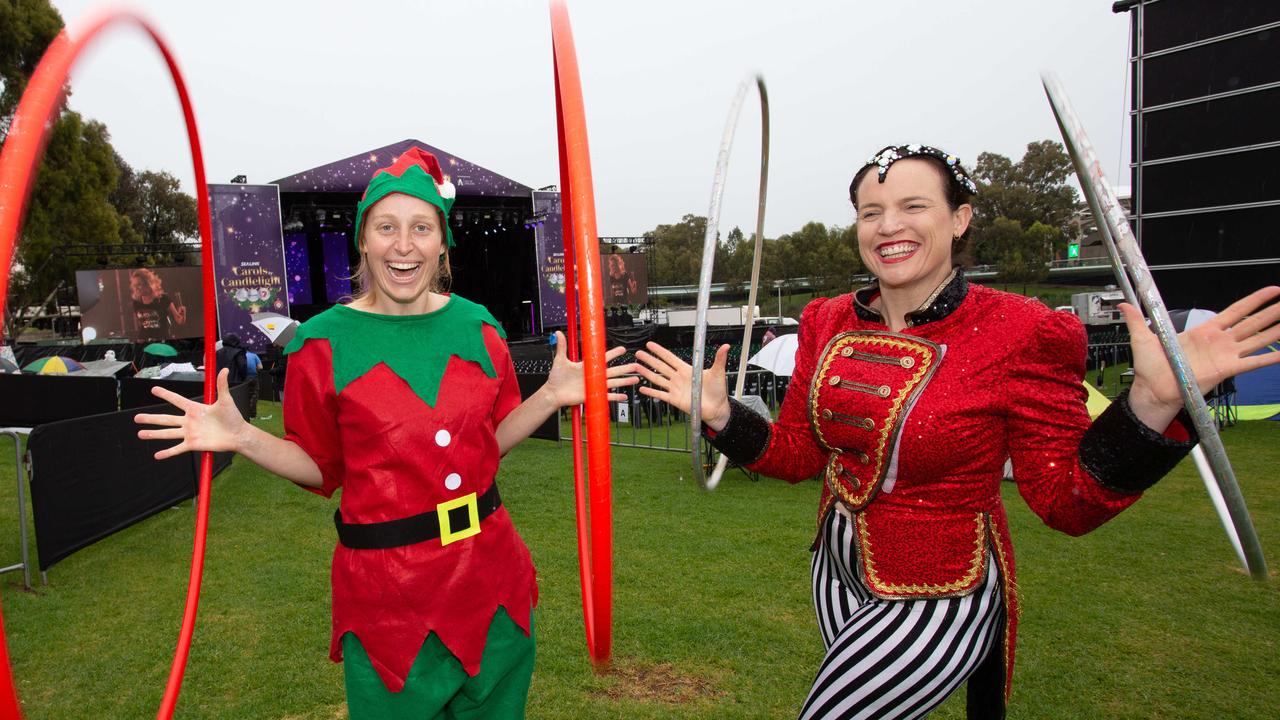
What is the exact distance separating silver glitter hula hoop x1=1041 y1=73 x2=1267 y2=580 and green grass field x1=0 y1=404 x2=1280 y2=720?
280 cm

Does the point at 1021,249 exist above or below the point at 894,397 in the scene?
above

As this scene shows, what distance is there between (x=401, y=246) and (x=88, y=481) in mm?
6101

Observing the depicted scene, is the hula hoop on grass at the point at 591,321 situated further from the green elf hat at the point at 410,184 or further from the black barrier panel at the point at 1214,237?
the black barrier panel at the point at 1214,237

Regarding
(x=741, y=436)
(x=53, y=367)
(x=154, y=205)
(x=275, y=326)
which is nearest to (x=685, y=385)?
(x=741, y=436)

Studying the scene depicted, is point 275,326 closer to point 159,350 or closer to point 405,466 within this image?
point 159,350

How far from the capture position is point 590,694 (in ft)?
13.4

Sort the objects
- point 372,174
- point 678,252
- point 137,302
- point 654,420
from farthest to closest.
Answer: point 678,252, point 372,174, point 137,302, point 654,420

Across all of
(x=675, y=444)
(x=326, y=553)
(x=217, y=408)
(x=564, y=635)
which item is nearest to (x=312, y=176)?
(x=675, y=444)

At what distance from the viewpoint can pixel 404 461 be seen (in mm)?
1984

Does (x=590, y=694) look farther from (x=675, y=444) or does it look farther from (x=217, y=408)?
(x=675, y=444)

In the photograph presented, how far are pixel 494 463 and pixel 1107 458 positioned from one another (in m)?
1.60

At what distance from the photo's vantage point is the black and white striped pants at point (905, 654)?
75.4 inches

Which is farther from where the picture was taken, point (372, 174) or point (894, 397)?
point (372, 174)

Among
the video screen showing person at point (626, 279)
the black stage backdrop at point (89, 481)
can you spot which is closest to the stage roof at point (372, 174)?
the video screen showing person at point (626, 279)
